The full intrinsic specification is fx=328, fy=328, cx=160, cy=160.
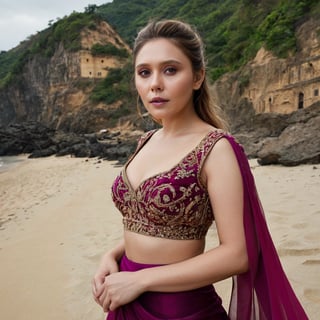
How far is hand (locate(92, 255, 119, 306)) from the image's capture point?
119cm

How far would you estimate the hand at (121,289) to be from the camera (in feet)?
3.51

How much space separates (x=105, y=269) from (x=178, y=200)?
0.48m

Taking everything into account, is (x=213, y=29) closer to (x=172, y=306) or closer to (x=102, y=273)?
(x=102, y=273)

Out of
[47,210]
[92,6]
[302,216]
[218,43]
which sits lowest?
[47,210]

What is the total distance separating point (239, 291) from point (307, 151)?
6620 mm

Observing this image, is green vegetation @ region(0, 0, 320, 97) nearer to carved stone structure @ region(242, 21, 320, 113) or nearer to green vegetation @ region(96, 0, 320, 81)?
green vegetation @ region(96, 0, 320, 81)

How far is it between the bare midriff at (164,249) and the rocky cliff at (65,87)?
126ft

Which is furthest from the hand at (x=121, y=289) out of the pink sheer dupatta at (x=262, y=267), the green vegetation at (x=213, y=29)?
the green vegetation at (x=213, y=29)

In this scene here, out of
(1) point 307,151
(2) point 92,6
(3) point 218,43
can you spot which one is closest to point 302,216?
(1) point 307,151

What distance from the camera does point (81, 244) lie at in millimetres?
4242

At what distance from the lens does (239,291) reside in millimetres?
Answer: 1133

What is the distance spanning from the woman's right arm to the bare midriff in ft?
0.54

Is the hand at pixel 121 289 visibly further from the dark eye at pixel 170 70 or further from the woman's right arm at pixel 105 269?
the dark eye at pixel 170 70

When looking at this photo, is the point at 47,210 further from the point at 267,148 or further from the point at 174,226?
the point at 174,226
